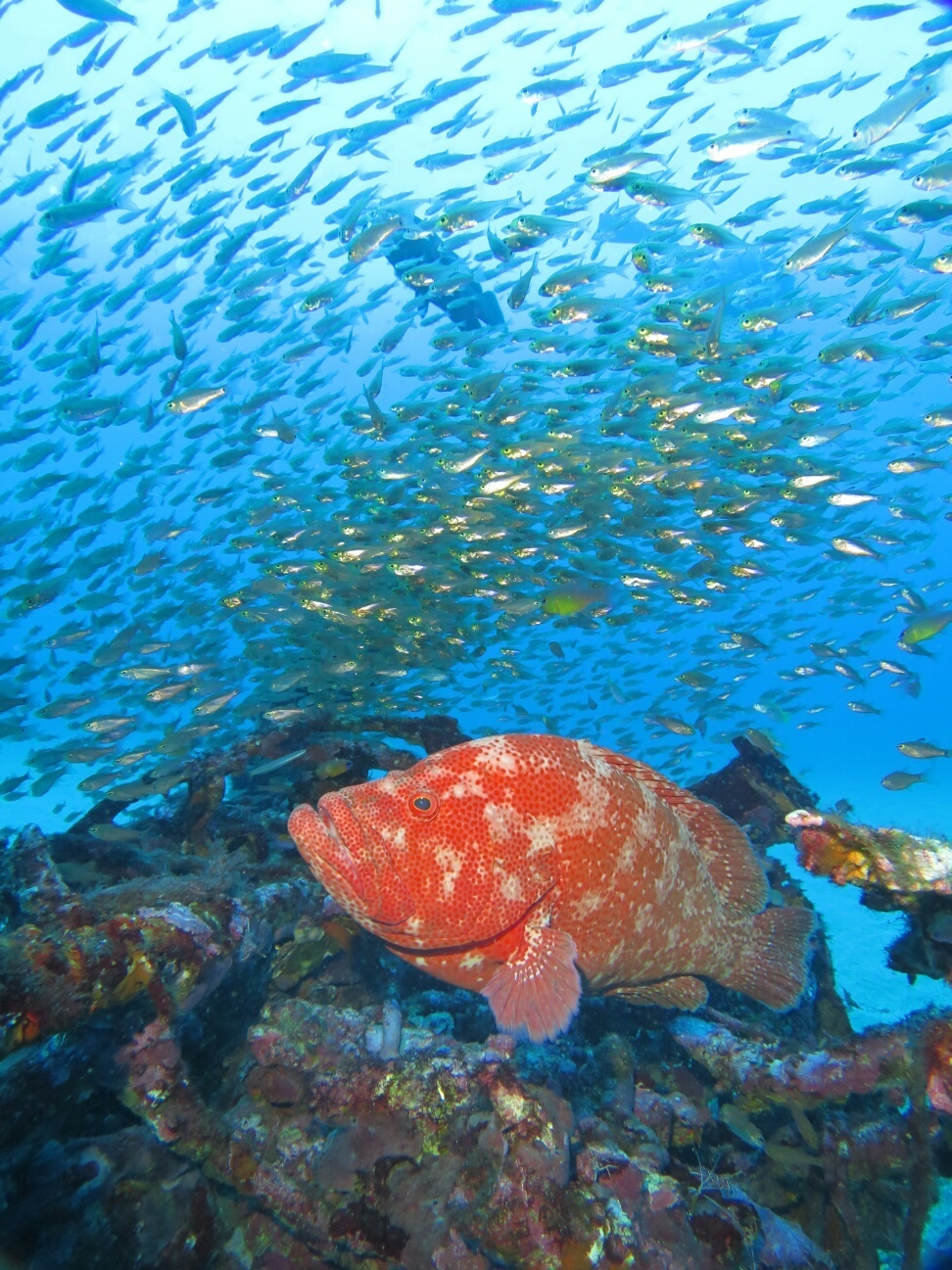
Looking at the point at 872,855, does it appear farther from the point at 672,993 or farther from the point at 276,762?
the point at 276,762

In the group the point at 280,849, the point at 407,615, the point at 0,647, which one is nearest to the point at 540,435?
the point at 407,615

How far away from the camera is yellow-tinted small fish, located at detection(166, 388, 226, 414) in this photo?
9578 mm

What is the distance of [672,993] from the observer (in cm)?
341

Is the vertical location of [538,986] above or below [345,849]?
below

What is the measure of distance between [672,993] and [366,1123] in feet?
5.77

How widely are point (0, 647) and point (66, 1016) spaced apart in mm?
68035

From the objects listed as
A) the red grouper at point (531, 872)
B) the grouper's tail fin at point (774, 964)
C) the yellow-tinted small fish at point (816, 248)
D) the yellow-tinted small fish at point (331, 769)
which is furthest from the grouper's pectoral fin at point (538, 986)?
the yellow-tinted small fish at point (816, 248)

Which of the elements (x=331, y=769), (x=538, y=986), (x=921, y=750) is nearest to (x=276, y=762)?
(x=331, y=769)

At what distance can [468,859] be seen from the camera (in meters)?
2.57

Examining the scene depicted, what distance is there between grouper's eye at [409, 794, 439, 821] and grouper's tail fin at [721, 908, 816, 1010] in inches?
85.7

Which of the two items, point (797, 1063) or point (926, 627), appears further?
point (926, 627)

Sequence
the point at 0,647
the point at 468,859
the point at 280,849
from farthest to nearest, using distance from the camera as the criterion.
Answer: the point at 0,647 → the point at 280,849 → the point at 468,859

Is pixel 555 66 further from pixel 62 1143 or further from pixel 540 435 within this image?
pixel 62 1143

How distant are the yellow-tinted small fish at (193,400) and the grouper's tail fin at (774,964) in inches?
393
